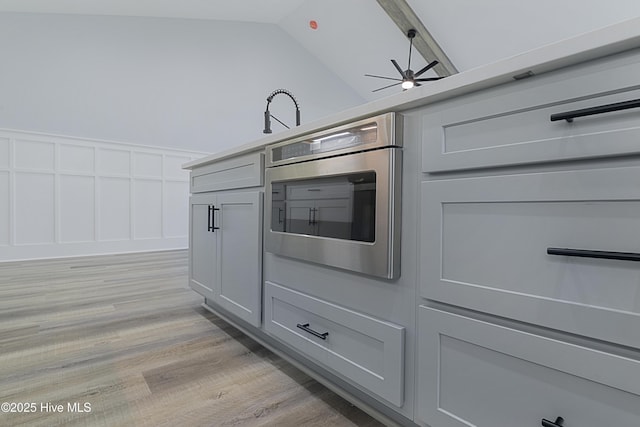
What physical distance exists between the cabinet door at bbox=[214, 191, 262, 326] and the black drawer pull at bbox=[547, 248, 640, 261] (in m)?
1.05

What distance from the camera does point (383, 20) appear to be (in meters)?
5.23

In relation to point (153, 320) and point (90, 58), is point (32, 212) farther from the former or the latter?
point (153, 320)

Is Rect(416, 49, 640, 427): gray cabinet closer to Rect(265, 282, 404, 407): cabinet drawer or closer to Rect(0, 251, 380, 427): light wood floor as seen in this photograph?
Rect(265, 282, 404, 407): cabinet drawer

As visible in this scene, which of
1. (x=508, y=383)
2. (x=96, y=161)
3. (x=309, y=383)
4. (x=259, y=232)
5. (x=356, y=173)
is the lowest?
(x=309, y=383)

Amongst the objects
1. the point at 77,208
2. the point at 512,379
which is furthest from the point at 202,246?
the point at 77,208

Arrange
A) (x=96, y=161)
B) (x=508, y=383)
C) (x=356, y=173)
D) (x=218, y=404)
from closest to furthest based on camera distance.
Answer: (x=508, y=383)
(x=356, y=173)
(x=218, y=404)
(x=96, y=161)

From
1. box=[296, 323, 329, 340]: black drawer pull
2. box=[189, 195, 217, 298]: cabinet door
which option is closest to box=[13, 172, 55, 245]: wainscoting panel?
box=[189, 195, 217, 298]: cabinet door

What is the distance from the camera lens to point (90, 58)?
4000 millimetres

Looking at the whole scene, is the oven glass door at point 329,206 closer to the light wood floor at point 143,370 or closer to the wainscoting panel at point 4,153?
the light wood floor at point 143,370

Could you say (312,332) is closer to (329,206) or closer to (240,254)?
(329,206)

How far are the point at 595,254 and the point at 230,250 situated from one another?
141cm

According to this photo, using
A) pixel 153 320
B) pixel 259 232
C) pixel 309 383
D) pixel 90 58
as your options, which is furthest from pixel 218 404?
pixel 90 58

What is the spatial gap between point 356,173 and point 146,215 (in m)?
4.63

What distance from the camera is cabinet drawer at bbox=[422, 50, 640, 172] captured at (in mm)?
538
